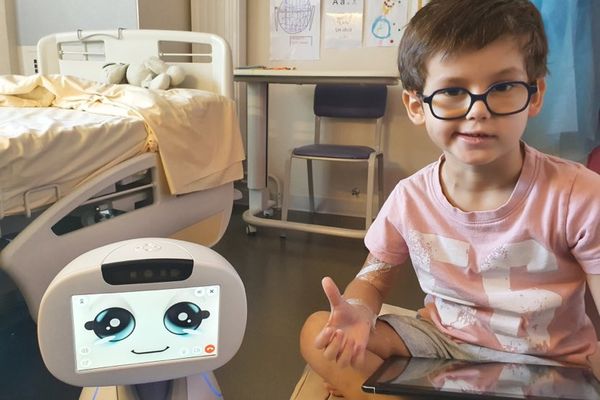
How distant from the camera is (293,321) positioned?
1.29 metres

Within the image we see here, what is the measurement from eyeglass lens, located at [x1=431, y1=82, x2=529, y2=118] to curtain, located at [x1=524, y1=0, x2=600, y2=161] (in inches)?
24.9

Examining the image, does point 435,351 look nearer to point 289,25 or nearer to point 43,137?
point 43,137

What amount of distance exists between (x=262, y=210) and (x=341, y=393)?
1.54 metres

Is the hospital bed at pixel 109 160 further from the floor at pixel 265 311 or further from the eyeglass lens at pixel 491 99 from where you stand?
the eyeglass lens at pixel 491 99

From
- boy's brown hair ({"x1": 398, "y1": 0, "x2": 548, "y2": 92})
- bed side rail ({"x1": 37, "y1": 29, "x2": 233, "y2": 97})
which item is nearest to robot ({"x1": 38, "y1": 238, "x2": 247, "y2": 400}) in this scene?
→ boy's brown hair ({"x1": 398, "y1": 0, "x2": 548, "y2": 92})

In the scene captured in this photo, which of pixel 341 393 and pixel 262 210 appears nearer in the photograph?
pixel 341 393

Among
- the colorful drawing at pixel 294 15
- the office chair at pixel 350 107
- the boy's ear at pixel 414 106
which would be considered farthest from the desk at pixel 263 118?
the boy's ear at pixel 414 106

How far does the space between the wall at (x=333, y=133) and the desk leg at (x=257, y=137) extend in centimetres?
43

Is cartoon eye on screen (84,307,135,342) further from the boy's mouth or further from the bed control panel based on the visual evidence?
the bed control panel

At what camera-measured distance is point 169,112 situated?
4.18 feet

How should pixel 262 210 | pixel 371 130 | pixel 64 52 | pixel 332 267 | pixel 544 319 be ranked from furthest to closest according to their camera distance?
pixel 371 130
pixel 262 210
pixel 64 52
pixel 332 267
pixel 544 319

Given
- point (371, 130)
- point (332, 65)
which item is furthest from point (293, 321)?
point (332, 65)

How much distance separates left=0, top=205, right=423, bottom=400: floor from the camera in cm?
100

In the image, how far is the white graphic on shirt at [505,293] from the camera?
2.05ft
